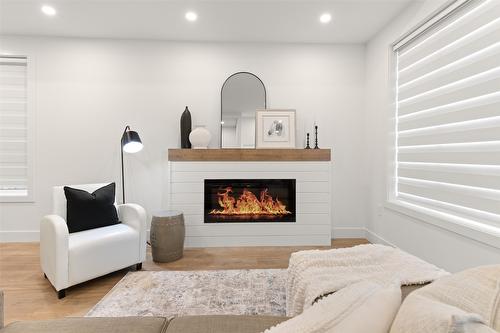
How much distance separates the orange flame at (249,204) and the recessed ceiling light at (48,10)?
277 cm

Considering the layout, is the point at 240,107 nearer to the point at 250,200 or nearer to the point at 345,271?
the point at 250,200

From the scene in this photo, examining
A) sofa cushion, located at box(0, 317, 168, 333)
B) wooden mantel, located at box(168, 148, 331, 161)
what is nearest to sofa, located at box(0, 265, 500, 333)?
sofa cushion, located at box(0, 317, 168, 333)

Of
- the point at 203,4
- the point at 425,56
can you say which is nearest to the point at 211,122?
the point at 203,4

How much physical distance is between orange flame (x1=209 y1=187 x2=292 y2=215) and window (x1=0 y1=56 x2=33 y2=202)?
256 cm

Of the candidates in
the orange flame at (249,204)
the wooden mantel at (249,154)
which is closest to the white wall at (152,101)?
the wooden mantel at (249,154)

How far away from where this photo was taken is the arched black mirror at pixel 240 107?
357cm

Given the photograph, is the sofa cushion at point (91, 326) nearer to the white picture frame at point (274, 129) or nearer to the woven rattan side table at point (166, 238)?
the woven rattan side table at point (166, 238)

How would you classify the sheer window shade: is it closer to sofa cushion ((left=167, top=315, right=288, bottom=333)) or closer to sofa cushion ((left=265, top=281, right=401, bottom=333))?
sofa cushion ((left=167, top=315, right=288, bottom=333))

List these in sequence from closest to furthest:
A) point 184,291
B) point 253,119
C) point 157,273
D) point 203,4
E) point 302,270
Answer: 1. point 302,270
2. point 184,291
3. point 157,273
4. point 203,4
5. point 253,119

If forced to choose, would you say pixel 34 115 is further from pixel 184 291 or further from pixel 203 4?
pixel 184 291

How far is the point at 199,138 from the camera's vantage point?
3.38 m

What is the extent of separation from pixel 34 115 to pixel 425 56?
15.3 ft

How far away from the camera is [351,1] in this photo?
2672 mm

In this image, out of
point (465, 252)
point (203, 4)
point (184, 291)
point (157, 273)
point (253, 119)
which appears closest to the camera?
point (465, 252)
